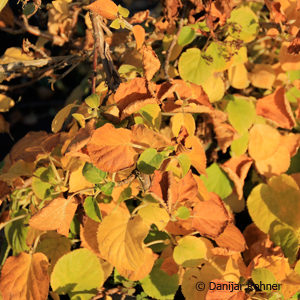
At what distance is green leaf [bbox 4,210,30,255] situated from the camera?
890mm

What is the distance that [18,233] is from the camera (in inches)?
35.7

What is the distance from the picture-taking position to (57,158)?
922 mm

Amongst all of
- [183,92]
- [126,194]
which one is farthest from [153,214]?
→ [183,92]

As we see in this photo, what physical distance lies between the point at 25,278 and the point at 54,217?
0.21 meters

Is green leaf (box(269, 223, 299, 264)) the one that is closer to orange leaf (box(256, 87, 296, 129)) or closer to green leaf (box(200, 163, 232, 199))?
green leaf (box(200, 163, 232, 199))

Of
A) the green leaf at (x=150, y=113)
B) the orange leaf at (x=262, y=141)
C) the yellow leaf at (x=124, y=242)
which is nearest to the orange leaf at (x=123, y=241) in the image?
the yellow leaf at (x=124, y=242)

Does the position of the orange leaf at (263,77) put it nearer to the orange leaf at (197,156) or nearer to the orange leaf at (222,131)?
the orange leaf at (222,131)

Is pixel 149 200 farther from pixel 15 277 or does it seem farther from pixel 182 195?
pixel 15 277

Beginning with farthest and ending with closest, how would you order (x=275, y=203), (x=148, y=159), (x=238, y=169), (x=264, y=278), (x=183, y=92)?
(x=238, y=169) → (x=275, y=203) → (x=183, y=92) → (x=264, y=278) → (x=148, y=159)

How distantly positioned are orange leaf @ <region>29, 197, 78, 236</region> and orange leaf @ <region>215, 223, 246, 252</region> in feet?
1.17

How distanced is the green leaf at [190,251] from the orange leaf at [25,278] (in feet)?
0.97

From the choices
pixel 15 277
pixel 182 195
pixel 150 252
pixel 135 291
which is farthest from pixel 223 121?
pixel 15 277

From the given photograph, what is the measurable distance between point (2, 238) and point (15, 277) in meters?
0.30

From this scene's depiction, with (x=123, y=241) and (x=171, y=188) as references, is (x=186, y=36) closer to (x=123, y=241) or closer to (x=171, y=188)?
(x=171, y=188)
